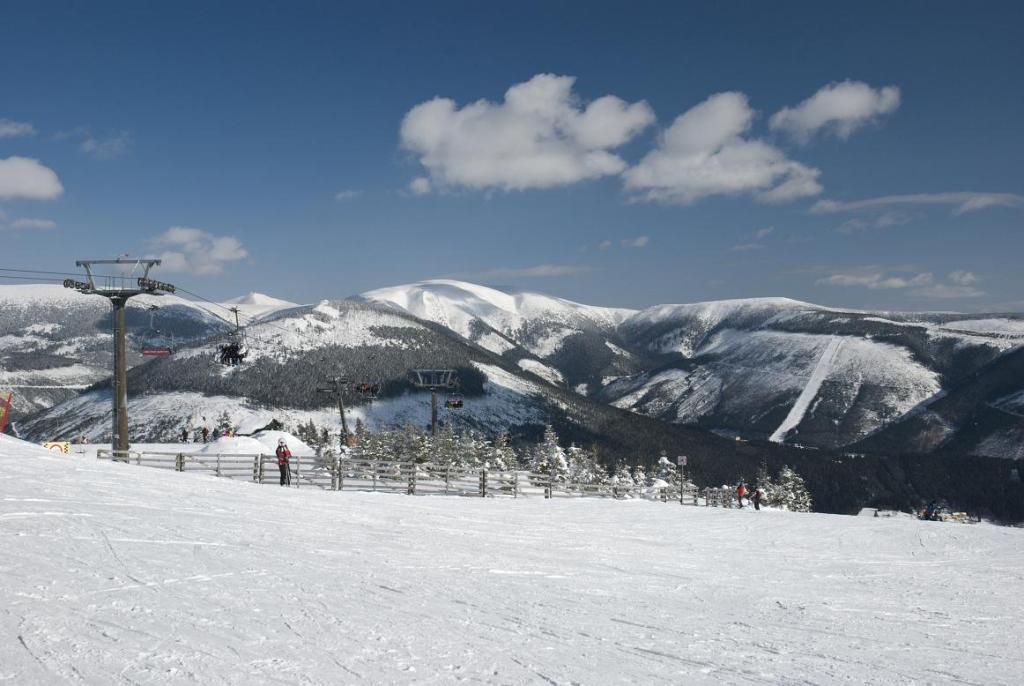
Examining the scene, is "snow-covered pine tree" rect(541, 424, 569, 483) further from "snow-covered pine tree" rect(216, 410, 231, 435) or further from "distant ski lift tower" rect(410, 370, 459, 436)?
"snow-covered pine tree" rect(216, 410, 231, 435)

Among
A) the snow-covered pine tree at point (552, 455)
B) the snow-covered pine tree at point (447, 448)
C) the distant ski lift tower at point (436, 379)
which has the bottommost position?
the snow-covered pine tree at point (552, 455)

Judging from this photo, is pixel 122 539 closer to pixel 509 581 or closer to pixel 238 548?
pixel 238 548

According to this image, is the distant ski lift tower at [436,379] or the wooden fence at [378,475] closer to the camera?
the wooden fence at [378,475]

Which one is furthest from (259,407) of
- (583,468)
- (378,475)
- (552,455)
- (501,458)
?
(378,475)

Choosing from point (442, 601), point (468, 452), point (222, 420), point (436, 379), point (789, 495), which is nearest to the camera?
point (442, 601)

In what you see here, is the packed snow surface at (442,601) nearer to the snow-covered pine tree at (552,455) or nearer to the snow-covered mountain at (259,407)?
the snow-covered pine tree at (552,455)

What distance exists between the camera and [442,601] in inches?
375

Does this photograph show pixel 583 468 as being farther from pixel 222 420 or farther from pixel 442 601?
pixel 222 420

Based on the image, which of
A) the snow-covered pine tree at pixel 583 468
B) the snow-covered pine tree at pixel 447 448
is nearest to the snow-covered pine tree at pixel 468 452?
the snow-covered pine tree at pixel 447 448

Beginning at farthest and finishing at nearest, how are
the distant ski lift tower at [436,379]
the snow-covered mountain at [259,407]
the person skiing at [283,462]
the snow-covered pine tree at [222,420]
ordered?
1. the snow-covered mountain at [259,407]
2. the snow-covered pine tree at [222,420]
3. the distant ski lift tower at [436,379]
4. the person skiing at [283,462]

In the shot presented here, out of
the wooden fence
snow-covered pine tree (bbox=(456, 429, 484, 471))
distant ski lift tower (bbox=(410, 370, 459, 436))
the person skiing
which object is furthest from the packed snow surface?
snow-covered pine tree (bbox=(456, 429, 484, 471))

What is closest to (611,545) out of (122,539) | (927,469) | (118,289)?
(122,539)

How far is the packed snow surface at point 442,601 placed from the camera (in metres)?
6.76

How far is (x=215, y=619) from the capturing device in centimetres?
773
